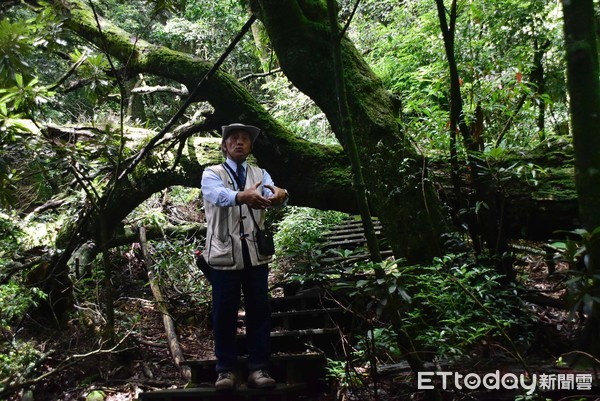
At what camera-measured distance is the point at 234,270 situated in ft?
11.3

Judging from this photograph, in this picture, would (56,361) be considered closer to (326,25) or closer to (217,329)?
(217,329)

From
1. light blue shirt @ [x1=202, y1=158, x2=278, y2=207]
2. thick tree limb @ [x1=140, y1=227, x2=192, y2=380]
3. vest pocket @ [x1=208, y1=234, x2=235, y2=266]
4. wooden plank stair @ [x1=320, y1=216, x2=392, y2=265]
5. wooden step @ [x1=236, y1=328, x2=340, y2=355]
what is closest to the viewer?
light blue shirt @ [x1=202, y1=158, x2=278, y2=207]

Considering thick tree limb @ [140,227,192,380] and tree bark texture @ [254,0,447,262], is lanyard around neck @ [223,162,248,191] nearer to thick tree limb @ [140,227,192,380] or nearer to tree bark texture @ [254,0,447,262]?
tree bark texture @ [254,0,447,262]

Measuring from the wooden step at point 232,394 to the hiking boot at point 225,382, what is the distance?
0.06 meters

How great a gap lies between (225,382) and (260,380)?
9.8 inches

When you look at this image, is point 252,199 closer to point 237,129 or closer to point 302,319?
point 237,129

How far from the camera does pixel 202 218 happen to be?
31.3 feet

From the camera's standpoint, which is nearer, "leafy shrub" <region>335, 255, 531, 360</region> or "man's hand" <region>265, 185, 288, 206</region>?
"leafy shrub" <region>335, 255, 531, 360</region>

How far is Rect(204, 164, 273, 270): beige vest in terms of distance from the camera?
11.2 feet

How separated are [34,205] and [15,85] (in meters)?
4.75

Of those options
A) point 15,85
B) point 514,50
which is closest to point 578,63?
point 514,50

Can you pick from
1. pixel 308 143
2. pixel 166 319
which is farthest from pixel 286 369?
pixel 166 319

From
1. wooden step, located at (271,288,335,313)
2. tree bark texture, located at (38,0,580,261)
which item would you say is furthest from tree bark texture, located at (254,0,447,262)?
wooden step, located at (271,288,335,313)

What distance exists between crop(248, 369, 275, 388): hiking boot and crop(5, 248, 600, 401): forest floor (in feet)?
1.65
